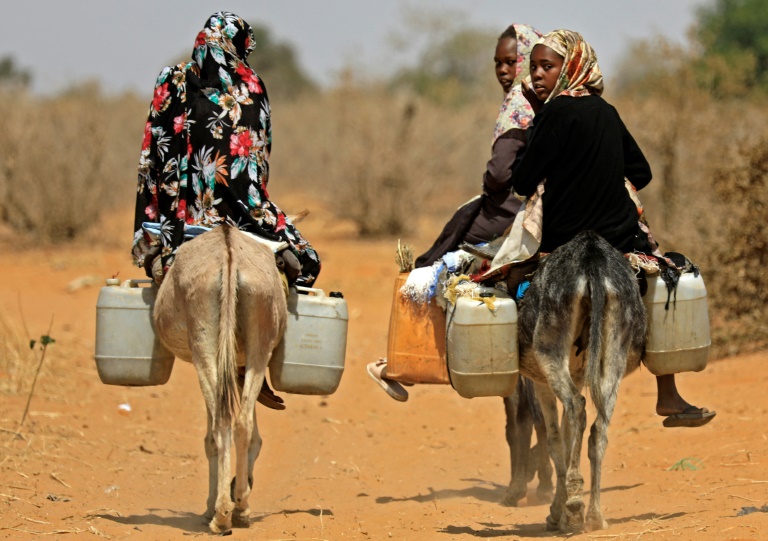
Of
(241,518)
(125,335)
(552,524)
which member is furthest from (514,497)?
(125,335)

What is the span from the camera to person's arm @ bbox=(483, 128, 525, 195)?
612cm

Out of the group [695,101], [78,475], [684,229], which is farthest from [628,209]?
[695,101]

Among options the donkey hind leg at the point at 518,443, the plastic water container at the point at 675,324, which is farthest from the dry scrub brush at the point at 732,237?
the plastic water container at the point at 675,324

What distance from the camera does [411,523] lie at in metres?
5.95

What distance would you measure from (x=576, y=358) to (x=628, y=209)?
79 cm

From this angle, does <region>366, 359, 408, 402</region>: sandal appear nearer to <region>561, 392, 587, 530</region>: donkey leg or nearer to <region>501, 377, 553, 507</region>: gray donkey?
<region>501, 377, 553, 507</region>: gray donkey

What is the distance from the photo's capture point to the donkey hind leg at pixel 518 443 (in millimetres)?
6641

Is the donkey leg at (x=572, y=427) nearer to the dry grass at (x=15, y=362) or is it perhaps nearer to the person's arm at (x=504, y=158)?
the person's arm at (x=504, y=158)

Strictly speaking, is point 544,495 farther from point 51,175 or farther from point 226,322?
point 51,175

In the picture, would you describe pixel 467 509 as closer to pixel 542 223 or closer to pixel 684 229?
pixel 542 223

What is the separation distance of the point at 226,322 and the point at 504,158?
1854 mm

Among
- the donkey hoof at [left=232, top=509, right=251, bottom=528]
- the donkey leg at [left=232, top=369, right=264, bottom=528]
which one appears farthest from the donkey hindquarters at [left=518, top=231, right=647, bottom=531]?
the donkey hoof at [left=232, top=509, right=251, bottom=528]

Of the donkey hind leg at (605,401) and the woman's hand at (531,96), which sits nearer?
Result: the donkey hind leg at (605,401)

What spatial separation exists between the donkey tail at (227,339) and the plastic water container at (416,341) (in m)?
1.06
